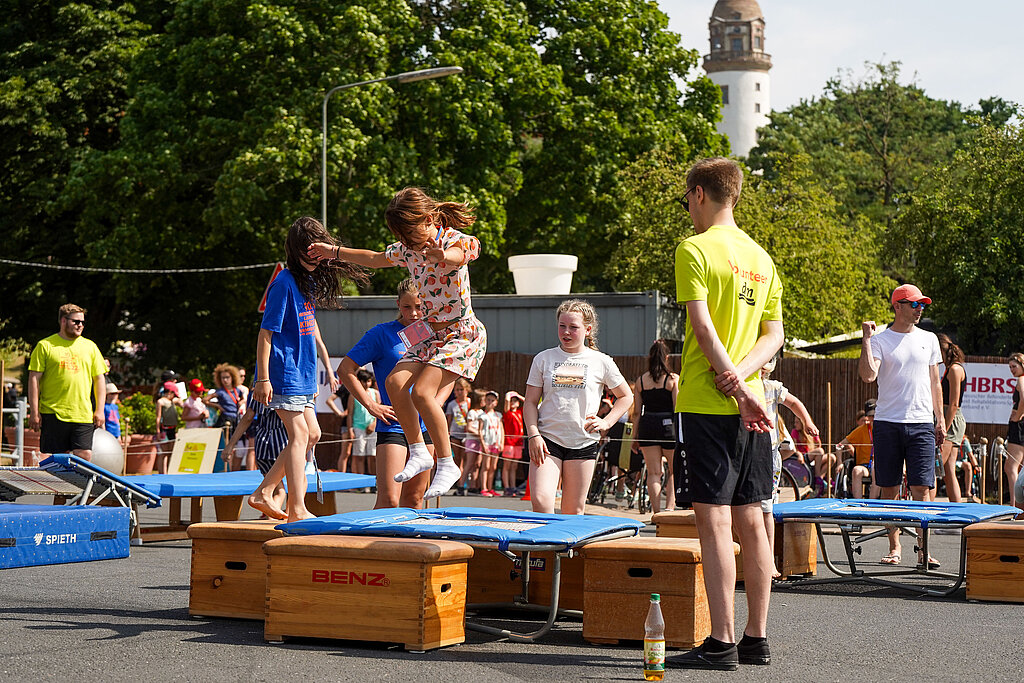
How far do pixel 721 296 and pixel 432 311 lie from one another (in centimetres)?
194

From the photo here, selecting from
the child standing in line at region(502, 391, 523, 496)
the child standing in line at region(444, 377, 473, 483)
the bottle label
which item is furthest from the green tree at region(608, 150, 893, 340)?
the bottle label

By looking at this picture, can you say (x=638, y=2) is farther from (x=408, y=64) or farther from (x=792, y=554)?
(x=792, y=554)

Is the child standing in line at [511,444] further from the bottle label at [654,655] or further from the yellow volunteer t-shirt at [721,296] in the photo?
the bottle label at [654,655]

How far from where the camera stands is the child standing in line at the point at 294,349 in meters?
7.56

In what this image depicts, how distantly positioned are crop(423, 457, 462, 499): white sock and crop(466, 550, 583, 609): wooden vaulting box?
1.68ft

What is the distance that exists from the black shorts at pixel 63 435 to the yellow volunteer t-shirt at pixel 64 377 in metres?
0.06

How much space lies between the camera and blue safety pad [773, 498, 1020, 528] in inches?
341

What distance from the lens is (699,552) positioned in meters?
6.30

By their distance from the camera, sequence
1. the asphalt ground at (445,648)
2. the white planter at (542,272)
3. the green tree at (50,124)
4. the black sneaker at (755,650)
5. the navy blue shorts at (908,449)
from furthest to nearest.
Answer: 1. the green tree at (50,124)
2. the white planter at (542,272)
3. the navy blue shorts at (908,449)
4. the black sneaker at (755,650)
5. the asphalt ground at (445,648)

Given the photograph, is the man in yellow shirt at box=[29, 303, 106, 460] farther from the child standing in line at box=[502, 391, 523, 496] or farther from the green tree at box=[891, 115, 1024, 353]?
the green tree at box=[891, 115, 1024, 353]

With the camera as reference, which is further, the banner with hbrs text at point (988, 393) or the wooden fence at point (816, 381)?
the wooden fence at point (816, 381)

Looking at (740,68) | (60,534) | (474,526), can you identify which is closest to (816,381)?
(60,534)

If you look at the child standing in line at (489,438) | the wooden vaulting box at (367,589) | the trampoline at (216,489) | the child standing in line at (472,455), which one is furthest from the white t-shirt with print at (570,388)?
the child standing in line at (472,455)

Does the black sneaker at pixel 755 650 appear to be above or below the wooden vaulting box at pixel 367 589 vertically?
below
